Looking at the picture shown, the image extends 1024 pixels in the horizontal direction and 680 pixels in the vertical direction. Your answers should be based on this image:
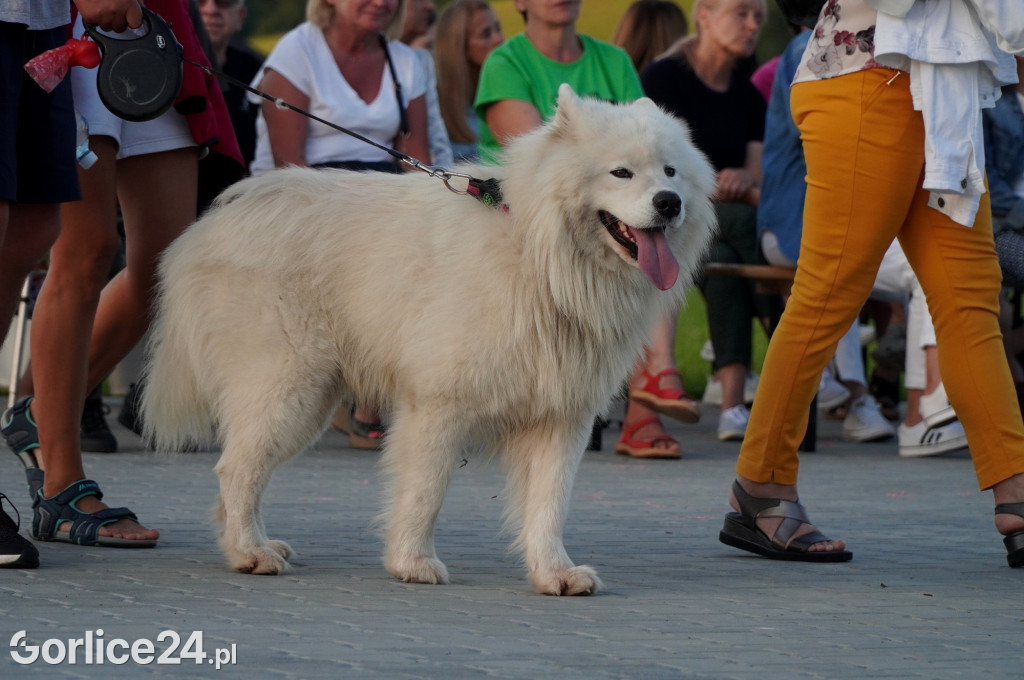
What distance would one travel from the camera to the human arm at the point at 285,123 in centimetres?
734

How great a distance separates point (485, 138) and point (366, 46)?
31.3 inches

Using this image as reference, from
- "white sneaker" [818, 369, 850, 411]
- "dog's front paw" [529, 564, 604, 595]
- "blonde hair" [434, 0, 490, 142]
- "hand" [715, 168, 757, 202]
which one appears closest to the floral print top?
"dog's front paw" [529, 564, 604, 595]

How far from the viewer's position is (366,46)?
761 cm

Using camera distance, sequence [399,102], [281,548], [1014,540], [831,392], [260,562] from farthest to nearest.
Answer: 1. [831,392]
2. [399,102]
3. [1014,540]
4. [281,548]
5. [260,562]

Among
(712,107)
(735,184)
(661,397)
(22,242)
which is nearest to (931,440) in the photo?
(661,397)

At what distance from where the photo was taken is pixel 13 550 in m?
4.20

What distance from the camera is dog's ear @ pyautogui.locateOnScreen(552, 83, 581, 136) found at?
170 inches

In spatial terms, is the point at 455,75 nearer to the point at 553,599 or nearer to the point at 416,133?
the point at 416,133

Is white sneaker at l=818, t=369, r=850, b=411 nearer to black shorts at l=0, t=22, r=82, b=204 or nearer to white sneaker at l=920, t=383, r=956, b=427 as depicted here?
white sneaker at l=920, t=383, r=956, b=427

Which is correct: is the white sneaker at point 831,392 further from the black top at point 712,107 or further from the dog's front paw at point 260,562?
the dog's front paw at point 260,562

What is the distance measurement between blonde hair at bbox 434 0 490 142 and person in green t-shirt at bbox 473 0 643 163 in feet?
4.92

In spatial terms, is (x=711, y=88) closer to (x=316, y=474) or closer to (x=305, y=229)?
(x=316, y=474)

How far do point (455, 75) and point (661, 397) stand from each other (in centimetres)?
271
